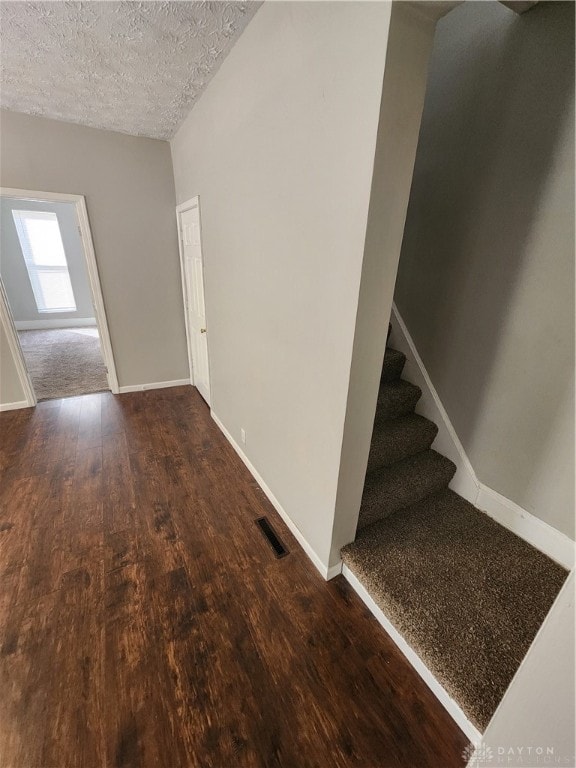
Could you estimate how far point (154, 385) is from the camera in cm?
380

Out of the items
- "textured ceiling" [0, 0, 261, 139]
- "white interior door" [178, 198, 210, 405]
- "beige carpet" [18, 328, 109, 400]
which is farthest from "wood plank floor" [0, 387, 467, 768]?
"textured ceiling" [0, 0, 261, 139]

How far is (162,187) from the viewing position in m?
3.16

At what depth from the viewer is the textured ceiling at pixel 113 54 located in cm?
139

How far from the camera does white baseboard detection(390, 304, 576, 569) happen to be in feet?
5.17

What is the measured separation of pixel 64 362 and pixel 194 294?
2.79 m

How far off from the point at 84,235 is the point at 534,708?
414cm

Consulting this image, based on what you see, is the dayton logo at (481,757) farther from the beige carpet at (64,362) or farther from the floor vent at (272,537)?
the beige carpet at (64,362)

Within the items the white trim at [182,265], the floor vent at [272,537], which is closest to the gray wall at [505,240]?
the floor vent at [272,537]

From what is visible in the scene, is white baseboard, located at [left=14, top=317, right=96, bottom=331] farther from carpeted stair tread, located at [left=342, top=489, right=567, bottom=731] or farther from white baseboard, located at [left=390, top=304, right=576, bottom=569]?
carpeted stair tread, located at [left=342, top=489, right=567, bottom=731]

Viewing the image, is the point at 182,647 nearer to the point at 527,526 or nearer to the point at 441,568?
the point at 441,568

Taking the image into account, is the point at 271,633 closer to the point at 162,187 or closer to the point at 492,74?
the point at 492,74

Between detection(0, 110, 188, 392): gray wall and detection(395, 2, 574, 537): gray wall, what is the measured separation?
263 cm

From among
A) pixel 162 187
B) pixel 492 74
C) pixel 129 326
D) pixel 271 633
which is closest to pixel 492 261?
pixel 492 74

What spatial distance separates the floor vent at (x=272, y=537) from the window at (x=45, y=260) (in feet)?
23.4
